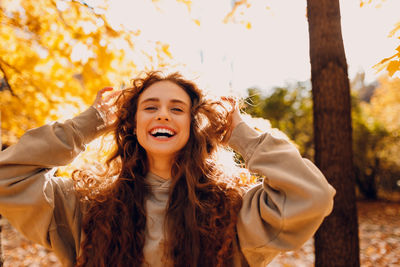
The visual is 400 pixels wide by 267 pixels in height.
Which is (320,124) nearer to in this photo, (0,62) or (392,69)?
(392,69)

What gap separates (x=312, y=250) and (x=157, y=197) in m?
4.77

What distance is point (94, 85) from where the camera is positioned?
383 centimetres

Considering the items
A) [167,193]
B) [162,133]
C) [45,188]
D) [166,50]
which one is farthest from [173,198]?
[166,50]

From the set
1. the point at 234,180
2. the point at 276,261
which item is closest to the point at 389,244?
the point at 276,261

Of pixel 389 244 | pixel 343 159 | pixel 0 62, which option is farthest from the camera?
pixel 389 244

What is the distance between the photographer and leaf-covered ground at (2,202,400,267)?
16.6 ft

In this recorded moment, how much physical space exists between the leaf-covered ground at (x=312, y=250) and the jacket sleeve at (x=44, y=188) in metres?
4.00

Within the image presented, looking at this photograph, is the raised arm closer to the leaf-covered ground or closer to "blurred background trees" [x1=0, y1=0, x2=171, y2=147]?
"blurred background trees" [x1=0, y1=0, x2=171, y2=147]

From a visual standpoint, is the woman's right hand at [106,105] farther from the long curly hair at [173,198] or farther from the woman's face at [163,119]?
the woman's face at [163,119]

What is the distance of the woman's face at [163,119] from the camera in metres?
1.74

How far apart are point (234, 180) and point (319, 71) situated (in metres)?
1.12

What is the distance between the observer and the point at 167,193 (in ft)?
5.96

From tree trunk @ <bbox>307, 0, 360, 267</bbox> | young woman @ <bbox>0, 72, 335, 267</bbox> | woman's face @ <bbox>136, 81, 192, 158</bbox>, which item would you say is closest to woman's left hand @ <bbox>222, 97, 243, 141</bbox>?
young woman @ <bbox>0, 72, 335, 267</bbox>

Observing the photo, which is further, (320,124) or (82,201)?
(320,124)
